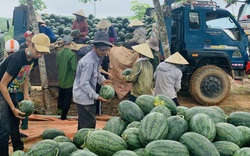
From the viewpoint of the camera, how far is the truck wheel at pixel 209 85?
8.88 m

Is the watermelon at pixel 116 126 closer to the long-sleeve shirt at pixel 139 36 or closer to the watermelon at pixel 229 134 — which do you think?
the watermelon at pixel 229 134

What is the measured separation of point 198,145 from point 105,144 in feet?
2.56

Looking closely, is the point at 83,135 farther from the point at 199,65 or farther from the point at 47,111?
the point at 199,65

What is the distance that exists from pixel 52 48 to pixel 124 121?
17.7ft

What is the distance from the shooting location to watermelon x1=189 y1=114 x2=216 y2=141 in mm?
2629

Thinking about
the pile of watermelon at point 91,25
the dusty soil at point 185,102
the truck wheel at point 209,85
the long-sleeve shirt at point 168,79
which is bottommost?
the dusty soil at point 185,102

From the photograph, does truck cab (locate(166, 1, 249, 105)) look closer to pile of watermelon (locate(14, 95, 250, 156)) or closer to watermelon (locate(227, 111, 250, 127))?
watermelon (locate(227, 111, 250, 127))

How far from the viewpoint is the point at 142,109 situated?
11.0 feet

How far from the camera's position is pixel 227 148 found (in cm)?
249

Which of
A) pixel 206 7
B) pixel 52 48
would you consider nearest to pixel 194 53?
pixel 206 7

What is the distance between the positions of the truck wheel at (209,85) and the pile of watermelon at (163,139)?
5.86 meters

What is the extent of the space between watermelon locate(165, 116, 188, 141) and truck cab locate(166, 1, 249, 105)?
20.3 ft

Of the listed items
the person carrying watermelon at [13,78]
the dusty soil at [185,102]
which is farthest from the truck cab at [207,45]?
the person carrying watermelon at [13,78]

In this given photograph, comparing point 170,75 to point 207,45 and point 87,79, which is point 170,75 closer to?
point 87,79
